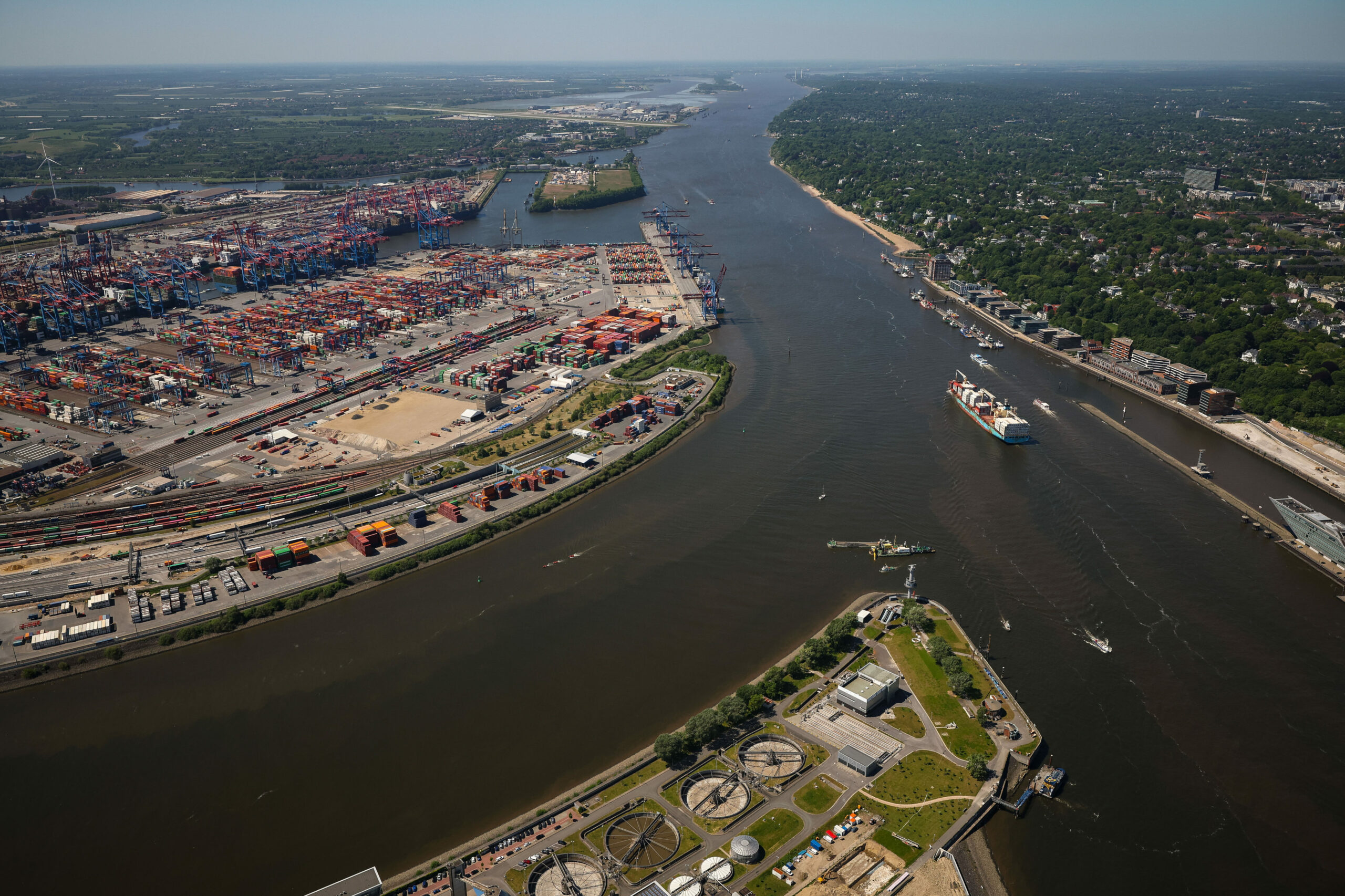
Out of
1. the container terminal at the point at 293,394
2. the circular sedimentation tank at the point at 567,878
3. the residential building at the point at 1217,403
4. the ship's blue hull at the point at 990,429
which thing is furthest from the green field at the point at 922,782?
the residential building at the point at 1217,403

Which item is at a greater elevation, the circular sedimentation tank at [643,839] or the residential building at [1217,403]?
the residential building at [1217,403]

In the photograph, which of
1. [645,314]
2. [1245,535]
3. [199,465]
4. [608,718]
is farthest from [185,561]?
[1245,535]

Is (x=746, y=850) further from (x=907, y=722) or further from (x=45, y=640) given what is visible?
(x=45, y=640)

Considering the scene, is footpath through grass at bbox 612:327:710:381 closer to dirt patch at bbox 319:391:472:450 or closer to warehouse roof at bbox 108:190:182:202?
dirt patch at bbox 319:391:472:450

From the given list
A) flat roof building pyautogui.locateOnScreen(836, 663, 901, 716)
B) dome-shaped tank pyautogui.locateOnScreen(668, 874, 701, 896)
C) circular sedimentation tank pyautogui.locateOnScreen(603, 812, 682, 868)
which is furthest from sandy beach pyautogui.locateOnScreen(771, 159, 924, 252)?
dome-shaped tank pyautogui.locateOnScreen(668, 874, 701, 896)

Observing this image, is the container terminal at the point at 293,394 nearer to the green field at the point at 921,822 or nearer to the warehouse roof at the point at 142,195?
the green field at the point at 921,822

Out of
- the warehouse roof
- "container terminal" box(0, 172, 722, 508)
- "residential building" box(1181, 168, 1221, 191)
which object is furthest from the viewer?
the warehouse roof

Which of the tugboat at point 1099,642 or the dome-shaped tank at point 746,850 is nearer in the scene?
the dome-shaped tank at point 746,850
